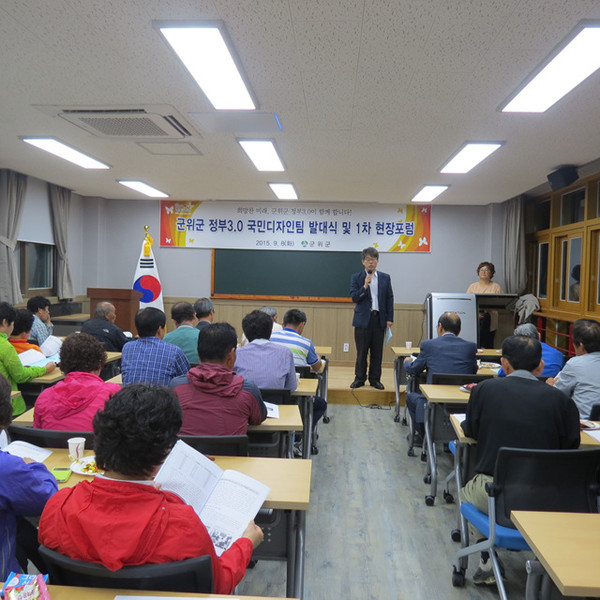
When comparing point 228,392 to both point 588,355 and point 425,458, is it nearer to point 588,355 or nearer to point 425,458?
point 588,355

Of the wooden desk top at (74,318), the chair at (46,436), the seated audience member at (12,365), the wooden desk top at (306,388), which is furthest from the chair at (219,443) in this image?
the wooden desk top at (74,318)

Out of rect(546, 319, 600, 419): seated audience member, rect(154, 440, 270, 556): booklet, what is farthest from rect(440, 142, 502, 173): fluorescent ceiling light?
rect(154, 440, 270, 556): booklet

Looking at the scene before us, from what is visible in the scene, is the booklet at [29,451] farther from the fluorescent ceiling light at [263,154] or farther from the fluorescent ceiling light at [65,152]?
the fluorescent ceiling light at [65,152]

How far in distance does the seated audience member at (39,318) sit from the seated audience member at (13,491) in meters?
3.37

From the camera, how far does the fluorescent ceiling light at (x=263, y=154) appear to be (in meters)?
4.39

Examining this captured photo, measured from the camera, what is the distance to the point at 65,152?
500 centimetres

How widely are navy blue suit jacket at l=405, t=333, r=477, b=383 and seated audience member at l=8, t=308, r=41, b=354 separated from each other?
301cm

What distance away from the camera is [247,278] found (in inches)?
314

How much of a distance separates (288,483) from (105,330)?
338 centimetres

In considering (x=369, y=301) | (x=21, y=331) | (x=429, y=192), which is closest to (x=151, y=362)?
(x=21, y=331)

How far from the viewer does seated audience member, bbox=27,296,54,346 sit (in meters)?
4.54

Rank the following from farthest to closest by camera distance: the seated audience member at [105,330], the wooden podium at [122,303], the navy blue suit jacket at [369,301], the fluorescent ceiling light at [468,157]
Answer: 1. the wooden podium at [122,303]
2. the navy blue suit jacket at [369,301]
3. the seated audience member at [105,330]
4. the fluorescent ceiling light at [468,157]

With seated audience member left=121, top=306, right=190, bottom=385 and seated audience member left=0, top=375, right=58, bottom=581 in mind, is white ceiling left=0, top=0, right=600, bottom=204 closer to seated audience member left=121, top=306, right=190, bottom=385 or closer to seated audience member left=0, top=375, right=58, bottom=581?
seated audience member left=121, top=306, right=190, bottom=385

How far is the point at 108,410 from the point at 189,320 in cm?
313
